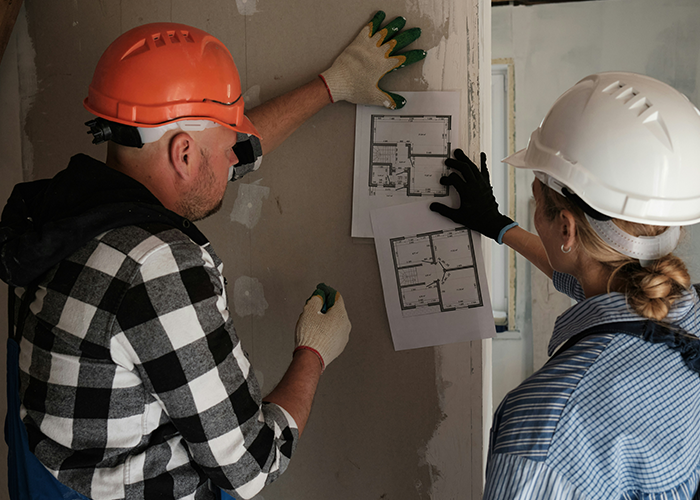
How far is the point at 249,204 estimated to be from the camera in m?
1.58

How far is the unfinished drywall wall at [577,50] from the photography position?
10.1ft

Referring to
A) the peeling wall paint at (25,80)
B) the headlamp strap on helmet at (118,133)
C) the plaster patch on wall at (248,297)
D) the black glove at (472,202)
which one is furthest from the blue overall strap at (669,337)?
the peeling wall paint at (25,80)

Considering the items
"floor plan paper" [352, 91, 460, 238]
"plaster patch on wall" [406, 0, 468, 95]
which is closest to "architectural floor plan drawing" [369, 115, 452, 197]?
"floor plan paper" [352, 91, 460, 238]

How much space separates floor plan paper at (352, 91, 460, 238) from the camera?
55.9 inches

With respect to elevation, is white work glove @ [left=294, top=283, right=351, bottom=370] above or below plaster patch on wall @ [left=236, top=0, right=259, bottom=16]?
below

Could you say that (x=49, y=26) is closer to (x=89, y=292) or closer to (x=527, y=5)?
(x=89, y=292)

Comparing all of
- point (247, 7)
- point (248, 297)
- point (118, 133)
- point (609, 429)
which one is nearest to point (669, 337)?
point (609, 429)

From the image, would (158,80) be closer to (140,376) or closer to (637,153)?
(140,376)

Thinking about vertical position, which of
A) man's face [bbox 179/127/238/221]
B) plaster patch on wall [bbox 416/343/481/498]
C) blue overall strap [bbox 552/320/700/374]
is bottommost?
plaster patch on wall [bbox 416/343/481/498]

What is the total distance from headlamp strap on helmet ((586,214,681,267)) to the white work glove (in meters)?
0.67

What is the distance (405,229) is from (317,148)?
38cm

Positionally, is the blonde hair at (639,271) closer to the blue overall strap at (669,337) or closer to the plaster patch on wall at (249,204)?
the blue overall strap at (669,337)

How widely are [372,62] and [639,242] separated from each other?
2.84 ft

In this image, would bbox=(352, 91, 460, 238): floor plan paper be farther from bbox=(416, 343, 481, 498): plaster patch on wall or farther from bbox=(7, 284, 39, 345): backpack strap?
bbox=(7, 284, 39, 345): backpack strap
